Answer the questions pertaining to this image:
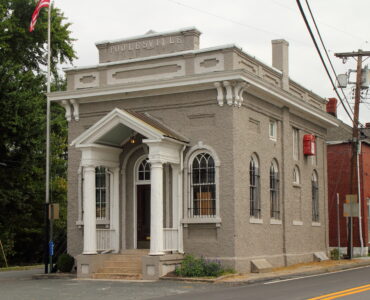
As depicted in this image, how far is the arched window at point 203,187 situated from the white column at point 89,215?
327cm

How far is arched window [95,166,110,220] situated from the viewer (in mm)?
25469

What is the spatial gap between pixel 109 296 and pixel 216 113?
8265mm

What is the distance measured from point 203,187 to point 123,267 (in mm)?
3734

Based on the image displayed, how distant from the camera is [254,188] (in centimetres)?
2511

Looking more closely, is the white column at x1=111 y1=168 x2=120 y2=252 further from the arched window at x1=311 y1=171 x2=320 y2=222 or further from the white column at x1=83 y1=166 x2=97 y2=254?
the arched window at x1=311 y1=171 x2=320 y2=222

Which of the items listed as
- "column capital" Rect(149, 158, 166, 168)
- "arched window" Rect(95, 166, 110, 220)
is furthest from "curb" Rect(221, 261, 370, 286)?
"arched window" Rect(95, 166, 110, 220)

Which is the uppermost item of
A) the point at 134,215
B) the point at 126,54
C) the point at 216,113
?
the point at 126,54

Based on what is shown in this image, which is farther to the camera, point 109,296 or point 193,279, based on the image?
point 193,279

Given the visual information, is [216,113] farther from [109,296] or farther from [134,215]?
[109,296]

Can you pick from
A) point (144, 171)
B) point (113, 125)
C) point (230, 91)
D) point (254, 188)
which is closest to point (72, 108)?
point (113, 125)

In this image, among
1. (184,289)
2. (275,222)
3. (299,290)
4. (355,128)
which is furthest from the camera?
Answer: (355,128)

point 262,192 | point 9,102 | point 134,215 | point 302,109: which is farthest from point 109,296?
point 9,102

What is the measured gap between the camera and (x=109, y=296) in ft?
57.5

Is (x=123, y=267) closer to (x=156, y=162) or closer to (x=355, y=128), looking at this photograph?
(x=156, y=162)
